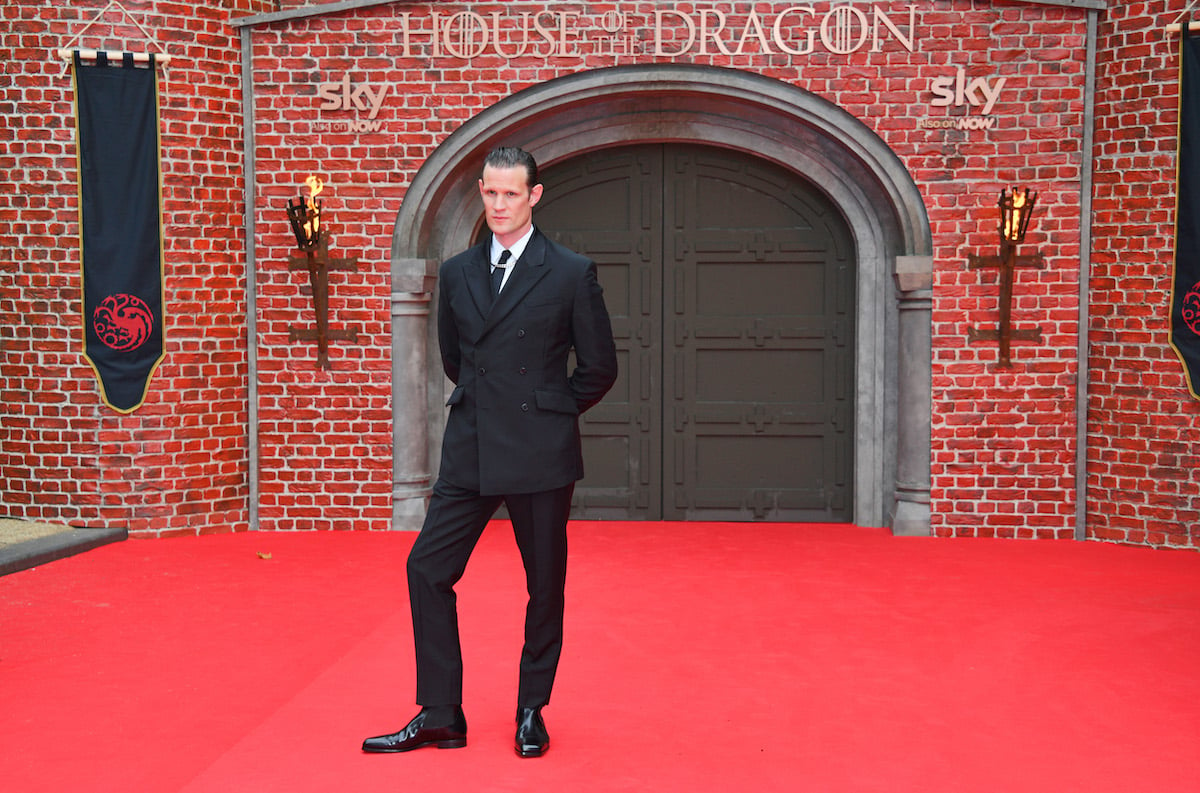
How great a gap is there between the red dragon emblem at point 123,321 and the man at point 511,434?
4435mm

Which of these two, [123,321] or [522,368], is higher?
[123,321]

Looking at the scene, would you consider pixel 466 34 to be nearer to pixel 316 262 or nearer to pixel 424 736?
pixel 316 262

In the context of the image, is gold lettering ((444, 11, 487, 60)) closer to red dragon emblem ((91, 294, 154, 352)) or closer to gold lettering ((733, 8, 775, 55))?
gold lettering ((733, 8, 775, 55))

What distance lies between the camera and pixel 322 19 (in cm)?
788

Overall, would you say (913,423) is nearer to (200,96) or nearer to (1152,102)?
(1152,102)

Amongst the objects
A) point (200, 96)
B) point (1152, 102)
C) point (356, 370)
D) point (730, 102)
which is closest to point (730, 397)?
point (730, 102)

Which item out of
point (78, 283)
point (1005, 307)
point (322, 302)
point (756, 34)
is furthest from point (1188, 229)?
point (78, 283)

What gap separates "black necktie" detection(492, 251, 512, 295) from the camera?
12.5 feet

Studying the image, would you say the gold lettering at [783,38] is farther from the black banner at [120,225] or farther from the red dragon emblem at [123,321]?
the red dragon emblem at [123,321]

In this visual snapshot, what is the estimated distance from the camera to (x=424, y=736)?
382 cm

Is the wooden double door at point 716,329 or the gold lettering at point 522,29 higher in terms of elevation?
the gold lettering at point 522,29

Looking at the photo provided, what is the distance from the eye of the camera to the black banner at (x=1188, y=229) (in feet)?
24.1

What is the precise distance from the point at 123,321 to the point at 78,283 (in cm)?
34

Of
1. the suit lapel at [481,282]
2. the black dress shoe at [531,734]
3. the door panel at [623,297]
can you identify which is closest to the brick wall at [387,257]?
the door panel at [623,297]
